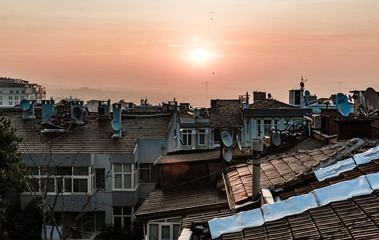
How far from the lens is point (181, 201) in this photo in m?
15.8

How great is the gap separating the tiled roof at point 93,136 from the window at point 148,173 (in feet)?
4.79

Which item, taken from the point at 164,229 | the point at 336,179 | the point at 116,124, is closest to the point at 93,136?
the point at 116,124

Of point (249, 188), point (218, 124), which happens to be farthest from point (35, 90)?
point (249, 188)

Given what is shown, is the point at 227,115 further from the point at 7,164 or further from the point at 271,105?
the point at 7,164

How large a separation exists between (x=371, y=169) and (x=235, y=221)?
9.38ft

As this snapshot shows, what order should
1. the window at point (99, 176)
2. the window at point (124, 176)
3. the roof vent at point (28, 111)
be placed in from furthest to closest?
the roof vent at point (28, 111) → the window at point (99, 176) → the window at point (124, 176)

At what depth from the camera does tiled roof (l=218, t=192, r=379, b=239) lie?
24.7ft

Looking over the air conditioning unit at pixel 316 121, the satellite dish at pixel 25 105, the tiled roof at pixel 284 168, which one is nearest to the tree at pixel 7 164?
the satellite dish at pixel 25 105

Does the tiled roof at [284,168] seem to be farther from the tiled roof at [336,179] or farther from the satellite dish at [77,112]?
the satellite dish at [77,112]

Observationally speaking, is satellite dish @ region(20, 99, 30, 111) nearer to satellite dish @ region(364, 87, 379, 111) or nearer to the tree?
the tree

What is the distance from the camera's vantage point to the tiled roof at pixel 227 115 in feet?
159

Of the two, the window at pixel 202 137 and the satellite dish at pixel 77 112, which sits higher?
the satellite dish at pixel 77 112

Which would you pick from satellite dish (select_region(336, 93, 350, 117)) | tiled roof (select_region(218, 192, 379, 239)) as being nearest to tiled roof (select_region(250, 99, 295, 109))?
satellite dish (select_region(336, 93, 350, 117))

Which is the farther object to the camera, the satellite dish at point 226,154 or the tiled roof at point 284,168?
the satellite dish at point 226,154
